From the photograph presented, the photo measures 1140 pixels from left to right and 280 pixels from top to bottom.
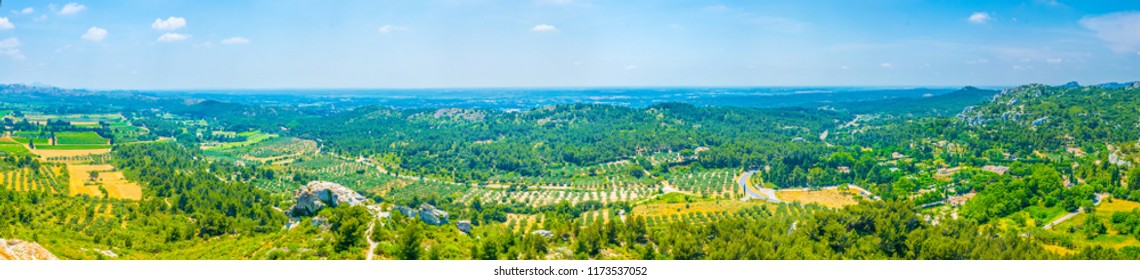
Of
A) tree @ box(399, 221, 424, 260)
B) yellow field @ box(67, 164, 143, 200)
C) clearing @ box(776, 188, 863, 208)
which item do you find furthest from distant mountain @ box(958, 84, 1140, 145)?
yellow field @ box(67, 164, 143, 200)

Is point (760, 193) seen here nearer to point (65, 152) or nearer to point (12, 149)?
point (65, 152)

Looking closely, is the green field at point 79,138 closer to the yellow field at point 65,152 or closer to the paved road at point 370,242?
the yellow field at point 65,152

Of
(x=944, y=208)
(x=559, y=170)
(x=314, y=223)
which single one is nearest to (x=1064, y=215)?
(x=944, y=208)

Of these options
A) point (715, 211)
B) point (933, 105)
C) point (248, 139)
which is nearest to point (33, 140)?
point (248, 139)

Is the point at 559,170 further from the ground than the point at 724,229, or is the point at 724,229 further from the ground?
the point at 724,229

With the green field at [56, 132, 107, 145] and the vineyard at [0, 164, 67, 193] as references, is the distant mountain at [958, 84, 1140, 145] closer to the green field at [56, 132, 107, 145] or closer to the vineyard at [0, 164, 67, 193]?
the vineyard at [0, 164, 67, 193]

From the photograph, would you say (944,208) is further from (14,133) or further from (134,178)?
(14,133)
